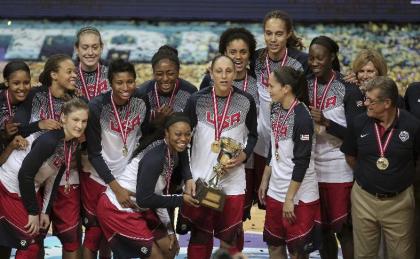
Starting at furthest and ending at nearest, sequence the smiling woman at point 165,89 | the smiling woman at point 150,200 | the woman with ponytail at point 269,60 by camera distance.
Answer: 1. the woman with ponytail at point 269,60
2. the smiling woman at point 165,89
3. the smiling woman at point 150,200

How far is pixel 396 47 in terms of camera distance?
9.23 metres

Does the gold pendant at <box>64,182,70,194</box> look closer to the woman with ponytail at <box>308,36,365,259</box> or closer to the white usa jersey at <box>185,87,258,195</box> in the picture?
the white usa jersey at <box>185,87,258,195</box>

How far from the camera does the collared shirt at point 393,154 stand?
520cm

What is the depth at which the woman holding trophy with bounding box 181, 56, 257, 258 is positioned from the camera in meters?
5.41

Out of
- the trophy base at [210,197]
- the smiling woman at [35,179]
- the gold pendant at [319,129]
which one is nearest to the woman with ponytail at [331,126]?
the gold pendant at [319,129]

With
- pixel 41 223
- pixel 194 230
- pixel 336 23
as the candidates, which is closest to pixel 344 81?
pixel 194 230

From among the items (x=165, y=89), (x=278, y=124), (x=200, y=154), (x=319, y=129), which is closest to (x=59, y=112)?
(x=165, y=89)

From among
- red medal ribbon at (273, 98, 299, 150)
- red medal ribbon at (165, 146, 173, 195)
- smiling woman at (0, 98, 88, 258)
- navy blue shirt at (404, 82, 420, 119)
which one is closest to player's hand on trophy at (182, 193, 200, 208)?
red medal ribbon at (165, 146, 173, 195)

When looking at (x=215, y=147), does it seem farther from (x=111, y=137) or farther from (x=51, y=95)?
(x=51, y=95)

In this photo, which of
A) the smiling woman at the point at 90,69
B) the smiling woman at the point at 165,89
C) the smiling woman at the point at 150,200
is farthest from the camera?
the smiling woman at the point at 90,69

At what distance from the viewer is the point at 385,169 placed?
521 centimetres

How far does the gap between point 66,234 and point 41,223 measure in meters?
0.20

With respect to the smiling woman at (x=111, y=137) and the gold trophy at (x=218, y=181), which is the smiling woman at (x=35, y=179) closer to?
the smiling woman at (x=111, y=137)

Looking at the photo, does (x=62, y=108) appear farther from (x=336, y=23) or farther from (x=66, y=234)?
(x=336, y=23)
